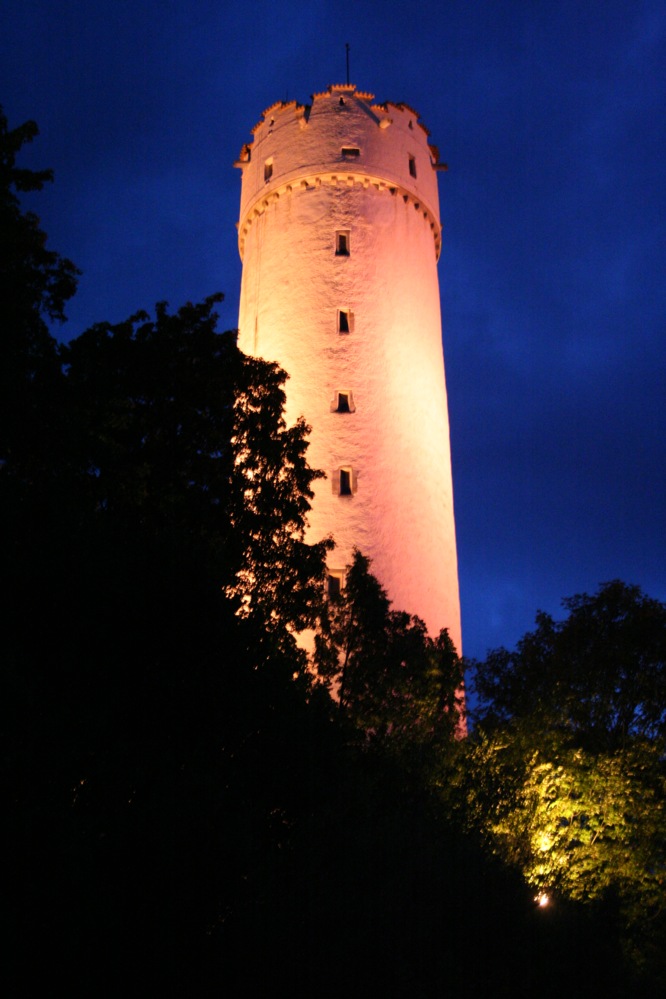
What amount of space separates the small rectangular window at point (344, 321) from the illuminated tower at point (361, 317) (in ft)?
0.14

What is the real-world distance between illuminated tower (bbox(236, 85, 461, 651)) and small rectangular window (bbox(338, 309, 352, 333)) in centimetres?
4

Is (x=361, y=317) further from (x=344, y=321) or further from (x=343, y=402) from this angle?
(x=343, y=402)

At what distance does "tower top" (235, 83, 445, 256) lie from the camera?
30766 mm

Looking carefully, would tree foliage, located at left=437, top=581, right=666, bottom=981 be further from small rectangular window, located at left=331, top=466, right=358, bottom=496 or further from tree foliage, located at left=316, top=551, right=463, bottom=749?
small rectangular window, located at left=331, top=466, right=358, bottom=496

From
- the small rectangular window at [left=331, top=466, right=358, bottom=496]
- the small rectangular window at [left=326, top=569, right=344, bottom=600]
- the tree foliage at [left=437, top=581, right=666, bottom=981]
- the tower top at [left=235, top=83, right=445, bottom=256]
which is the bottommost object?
the tree foliage at [left=437, top=581, right=666, bottom=981]

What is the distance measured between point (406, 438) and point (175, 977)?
62.9 ft

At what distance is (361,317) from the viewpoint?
28.6 metres

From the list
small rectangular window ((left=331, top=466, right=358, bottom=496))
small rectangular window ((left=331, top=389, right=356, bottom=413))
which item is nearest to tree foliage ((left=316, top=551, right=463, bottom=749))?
small rectangular window ((left=331, top=466, right=358, bottom=496))

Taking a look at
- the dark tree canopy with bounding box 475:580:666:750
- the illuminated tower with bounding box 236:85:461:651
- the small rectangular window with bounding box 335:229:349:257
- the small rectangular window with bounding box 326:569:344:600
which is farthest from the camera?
the small rectangular window with bounding box 335:229:349:257

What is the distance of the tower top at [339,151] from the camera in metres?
30.8

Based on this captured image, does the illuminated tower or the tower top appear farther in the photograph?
the tower top

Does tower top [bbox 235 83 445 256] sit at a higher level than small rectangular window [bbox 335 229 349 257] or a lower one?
higher

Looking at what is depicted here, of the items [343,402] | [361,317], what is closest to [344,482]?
[343,402]

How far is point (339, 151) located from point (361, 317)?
5.71 meters
